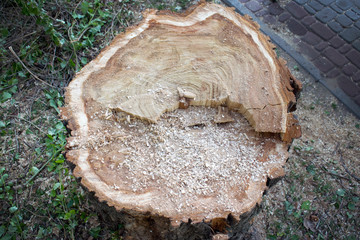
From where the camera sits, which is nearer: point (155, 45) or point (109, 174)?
point (109, 174)

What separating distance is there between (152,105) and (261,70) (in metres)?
0.80

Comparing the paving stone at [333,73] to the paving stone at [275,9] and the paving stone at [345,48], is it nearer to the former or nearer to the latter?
the paving stone at [345,48]

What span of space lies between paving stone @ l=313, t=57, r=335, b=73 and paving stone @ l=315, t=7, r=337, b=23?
26.6 inches

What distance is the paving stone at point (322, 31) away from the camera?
3.84 meters

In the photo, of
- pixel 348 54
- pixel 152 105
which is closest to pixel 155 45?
pixel 152 105

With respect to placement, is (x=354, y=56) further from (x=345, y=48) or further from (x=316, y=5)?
(x=316, y=5)

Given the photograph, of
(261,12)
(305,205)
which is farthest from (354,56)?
(305,205)

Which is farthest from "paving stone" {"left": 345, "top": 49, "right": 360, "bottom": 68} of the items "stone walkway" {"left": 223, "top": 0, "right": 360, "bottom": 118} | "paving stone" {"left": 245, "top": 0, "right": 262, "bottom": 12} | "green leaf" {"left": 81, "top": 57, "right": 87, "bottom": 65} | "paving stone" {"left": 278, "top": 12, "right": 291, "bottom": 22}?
"green leaf" {"left": 81, "top": 57, "right": 87, "bottom": 65}

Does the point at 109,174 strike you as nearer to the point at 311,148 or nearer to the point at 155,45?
the point at 155,45

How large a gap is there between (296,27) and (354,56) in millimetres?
796

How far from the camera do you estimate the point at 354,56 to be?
12.0 ft

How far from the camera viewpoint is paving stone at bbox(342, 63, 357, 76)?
11.7 feet

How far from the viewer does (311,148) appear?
9.50 feet

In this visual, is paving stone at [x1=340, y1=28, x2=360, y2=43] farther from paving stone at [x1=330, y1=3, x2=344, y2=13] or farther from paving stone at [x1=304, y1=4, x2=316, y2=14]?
paving stone at [x1=304, y1=4, x2=316, y2=14]
